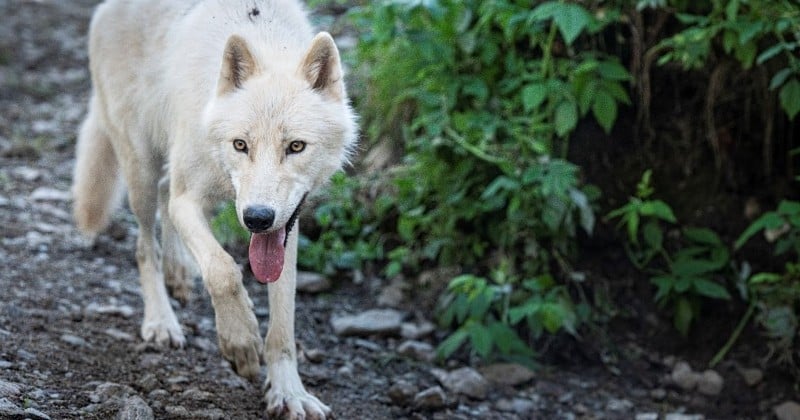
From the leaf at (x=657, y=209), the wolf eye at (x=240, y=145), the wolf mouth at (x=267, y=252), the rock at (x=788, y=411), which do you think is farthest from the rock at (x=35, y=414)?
the rock at (x=788, y=411)

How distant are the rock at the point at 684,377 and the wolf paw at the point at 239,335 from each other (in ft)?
8.24

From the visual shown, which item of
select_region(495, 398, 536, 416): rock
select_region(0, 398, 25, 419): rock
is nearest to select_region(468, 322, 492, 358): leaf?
select_region(495, 398, 536, 416): rock

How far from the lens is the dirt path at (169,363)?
11.7 feet

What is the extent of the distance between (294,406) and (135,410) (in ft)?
2.03

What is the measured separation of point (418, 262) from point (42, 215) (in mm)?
2352

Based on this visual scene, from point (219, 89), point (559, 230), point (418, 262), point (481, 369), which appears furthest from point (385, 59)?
point (219, 89)

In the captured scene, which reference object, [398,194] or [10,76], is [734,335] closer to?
[398,194]

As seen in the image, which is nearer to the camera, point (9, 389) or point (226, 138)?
point (9, 389)

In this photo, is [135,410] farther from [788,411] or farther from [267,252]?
[788,411]

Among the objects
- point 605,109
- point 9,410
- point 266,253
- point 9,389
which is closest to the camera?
point 9,410

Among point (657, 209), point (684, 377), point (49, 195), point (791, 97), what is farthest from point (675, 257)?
point (49, 195)

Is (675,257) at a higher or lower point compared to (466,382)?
higher

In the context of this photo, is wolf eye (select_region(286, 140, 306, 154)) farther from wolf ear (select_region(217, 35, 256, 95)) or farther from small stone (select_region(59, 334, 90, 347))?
small stone (select_region(59, 334, 90, 347))

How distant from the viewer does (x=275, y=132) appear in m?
3.30
